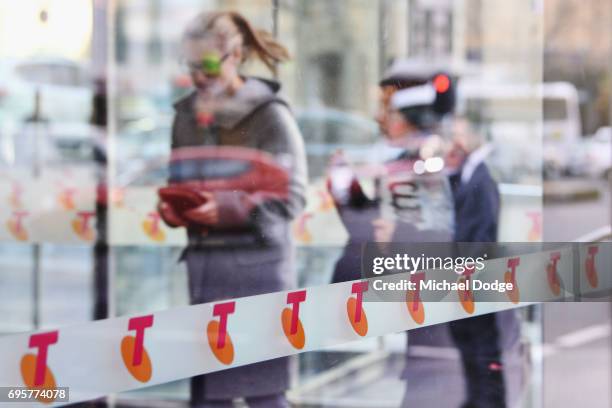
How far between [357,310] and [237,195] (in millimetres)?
1172

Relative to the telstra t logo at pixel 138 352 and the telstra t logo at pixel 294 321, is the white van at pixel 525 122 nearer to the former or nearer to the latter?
the telstra t logo at pixel 294 321

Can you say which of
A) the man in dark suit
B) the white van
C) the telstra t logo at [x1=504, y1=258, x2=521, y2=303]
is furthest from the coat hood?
the telstra t logo at [x1=504, y1=258, x2=521, y2=303]

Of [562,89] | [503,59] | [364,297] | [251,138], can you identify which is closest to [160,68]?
[251,138]

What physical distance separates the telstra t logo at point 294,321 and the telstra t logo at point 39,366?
0.60 metres

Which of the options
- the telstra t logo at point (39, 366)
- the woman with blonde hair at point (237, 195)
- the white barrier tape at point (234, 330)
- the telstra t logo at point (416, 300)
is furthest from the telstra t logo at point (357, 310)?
the telstra t logo at point (39, 366)

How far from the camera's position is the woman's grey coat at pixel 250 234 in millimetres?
2918

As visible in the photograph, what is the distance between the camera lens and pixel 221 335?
2047 millimetres

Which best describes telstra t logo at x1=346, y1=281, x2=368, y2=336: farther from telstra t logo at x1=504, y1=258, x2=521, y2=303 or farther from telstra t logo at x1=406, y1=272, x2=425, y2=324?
telstra t logo at x1=504, y1=258, x2=521, y2=303

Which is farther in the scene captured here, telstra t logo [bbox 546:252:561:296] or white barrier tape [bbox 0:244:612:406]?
telstra t logo [bbox 546:252:561:296]

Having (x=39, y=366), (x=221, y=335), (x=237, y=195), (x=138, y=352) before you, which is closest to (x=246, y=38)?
(x=237, y=195)

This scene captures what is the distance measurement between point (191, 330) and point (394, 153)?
5.13 ft

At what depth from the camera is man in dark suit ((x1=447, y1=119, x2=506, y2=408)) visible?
2.93 m

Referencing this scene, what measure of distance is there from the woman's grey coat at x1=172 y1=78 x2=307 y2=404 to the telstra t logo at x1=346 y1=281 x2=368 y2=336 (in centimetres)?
59

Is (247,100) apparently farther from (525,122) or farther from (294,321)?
(525,122)
